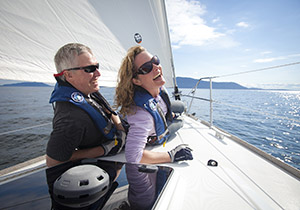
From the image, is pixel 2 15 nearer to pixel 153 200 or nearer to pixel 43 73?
pixel 43 73

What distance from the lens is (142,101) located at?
1204mm

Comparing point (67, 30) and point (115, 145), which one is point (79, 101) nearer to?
point (115, 145)

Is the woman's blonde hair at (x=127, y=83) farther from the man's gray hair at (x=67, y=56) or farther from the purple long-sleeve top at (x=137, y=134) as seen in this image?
the man's gray hair at (x=67, y=56)

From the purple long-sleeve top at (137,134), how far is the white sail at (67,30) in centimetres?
133

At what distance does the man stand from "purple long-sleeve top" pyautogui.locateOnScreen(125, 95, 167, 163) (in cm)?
26

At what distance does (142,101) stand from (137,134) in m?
0.27

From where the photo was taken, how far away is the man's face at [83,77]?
1149mm

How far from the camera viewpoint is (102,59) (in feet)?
7.68

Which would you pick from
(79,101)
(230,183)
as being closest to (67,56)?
(79,101)

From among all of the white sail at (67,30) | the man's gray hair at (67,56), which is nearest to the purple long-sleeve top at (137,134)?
the man's gray hair at (67,56)

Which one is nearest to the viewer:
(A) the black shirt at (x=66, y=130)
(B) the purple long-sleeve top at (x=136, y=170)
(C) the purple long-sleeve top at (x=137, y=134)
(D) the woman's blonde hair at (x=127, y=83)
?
(B) the purple long-sleeve top at (x=136, y=170)

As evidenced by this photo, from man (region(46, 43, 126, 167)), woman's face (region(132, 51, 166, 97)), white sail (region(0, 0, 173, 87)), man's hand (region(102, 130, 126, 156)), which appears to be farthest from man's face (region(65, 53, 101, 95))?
white sail (region(0, 0, 173, 87))

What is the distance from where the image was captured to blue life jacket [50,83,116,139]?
1.04m

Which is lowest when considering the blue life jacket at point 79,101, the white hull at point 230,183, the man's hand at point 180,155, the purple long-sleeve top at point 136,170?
the white hull at point 230,183
